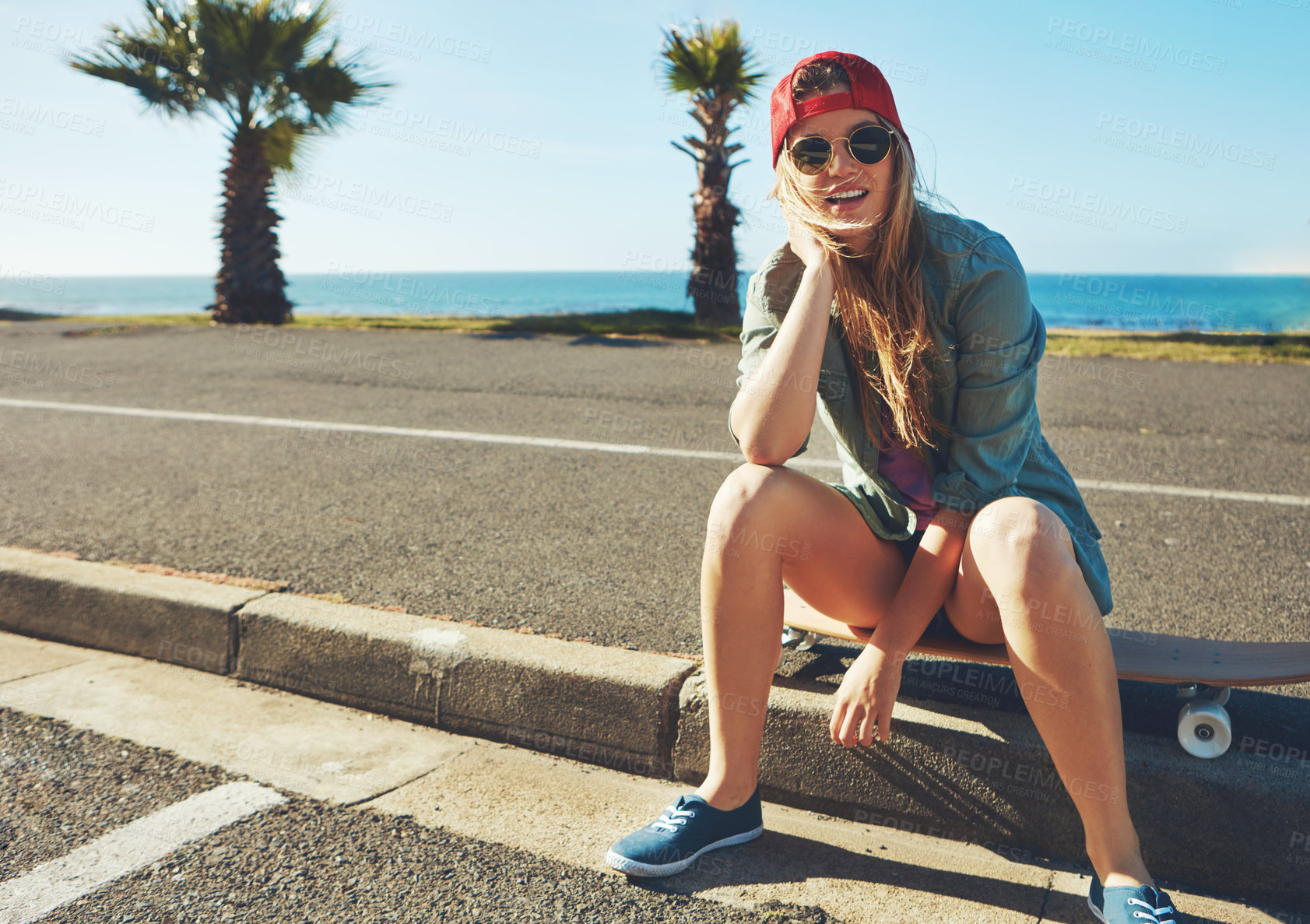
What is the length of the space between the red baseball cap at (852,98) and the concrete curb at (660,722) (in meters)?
1.36

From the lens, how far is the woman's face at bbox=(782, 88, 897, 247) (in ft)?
6.86

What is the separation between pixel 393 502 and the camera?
446 cm

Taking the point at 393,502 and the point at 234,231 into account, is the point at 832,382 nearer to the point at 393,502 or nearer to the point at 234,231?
the point at 393,502

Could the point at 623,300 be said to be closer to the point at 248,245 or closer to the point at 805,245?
the point at 248,245

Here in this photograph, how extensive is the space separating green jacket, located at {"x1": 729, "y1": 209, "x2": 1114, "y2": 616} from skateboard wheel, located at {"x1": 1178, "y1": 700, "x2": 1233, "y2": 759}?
0.27m

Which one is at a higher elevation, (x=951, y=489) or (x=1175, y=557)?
(x=951, y=489)

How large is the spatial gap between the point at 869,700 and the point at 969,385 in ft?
2.35

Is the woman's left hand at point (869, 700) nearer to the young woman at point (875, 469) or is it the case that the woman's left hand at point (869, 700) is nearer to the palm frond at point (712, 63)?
the young woman at point (875, 469)

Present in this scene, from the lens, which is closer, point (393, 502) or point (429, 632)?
point (429, 632)

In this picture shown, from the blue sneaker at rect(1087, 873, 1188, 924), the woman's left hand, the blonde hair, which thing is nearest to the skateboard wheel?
the blue sneaker at rect(1087, 873, 1188, 924)

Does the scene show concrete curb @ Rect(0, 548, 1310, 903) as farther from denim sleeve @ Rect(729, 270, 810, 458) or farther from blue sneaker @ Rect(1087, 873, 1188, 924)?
denim sleeve @ Rect(729, 270, 810, 458)

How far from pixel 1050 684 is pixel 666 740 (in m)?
0.99

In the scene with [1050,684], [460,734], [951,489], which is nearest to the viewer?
[1050,684]

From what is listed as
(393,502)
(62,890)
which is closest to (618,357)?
(393,502)
